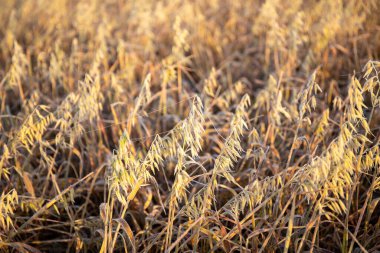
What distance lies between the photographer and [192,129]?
1.32 metres

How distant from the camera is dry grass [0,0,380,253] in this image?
3.84 ft

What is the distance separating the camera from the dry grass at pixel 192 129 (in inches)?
46.0

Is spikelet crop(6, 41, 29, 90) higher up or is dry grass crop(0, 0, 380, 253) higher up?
spikelet crop(6, 41, 29, 90)

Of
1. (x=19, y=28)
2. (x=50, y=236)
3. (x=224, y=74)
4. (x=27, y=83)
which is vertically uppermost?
(x=19, y=28)

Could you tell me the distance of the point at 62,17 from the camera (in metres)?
3.27

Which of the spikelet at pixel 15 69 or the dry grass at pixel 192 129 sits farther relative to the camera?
the spikelet at pixel 15 69

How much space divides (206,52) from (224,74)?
0.94 ft

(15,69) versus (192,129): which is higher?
Result: (15,69)

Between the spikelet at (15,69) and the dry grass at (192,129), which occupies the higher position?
the spikelet at (15,69)

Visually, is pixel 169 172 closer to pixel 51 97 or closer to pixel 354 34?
pixel 51 97

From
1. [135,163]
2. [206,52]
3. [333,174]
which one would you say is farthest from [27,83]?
[333,174]

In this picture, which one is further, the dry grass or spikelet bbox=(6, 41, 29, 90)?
spikelet bbox=(6, 41, 29, 90)

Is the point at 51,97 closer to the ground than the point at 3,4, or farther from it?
closer to the ground

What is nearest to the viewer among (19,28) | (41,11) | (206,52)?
(206,52)
